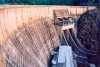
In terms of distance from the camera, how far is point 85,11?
53.9 feet

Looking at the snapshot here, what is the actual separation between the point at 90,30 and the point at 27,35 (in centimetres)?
841

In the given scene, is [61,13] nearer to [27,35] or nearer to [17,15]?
[27,35]

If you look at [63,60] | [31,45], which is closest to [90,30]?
[63,60]

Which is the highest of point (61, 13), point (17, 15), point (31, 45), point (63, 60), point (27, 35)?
point (17, 15)

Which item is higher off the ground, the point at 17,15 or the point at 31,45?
the point at 17,15

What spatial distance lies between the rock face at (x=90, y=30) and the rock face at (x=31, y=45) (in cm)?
357

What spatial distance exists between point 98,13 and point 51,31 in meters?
7.26

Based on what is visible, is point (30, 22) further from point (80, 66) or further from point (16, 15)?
point (80, 66)

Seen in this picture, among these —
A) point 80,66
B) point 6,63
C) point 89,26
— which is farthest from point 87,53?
point 6,63

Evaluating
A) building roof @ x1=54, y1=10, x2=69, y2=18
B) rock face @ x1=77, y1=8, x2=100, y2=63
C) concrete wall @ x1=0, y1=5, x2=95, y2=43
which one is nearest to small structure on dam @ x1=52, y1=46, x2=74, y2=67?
concrete wall @ x1=0, y1=5, x2=95, y2=43

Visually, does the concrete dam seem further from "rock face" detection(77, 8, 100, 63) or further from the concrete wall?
"rock face" detection(77, 8, 100, 63)

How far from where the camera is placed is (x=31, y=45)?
8438mm

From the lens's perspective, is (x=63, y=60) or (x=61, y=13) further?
(x=61, y=13)

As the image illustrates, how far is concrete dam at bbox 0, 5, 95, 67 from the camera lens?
6.45 m
